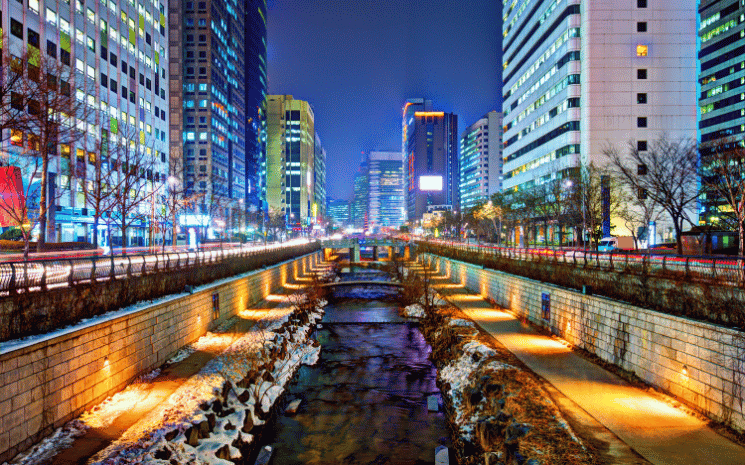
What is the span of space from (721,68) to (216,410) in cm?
12546

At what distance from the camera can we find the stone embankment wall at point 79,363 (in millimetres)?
10000

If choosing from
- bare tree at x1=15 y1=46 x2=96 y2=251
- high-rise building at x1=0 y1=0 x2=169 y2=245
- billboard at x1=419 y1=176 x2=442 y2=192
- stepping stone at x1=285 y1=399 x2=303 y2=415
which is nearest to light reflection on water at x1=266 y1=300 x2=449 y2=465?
stepping stone at x1=285 y1=399 x2=303 y2=415

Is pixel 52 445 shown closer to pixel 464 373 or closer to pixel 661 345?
pixel 464 373

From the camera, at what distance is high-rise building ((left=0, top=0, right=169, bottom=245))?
156 ft

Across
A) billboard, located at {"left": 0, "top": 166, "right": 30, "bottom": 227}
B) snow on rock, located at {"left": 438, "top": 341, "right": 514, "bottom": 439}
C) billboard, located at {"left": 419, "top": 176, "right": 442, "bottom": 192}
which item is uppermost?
billboard, located at {"left": 419, "top": 176, "right": 442, "bottom": 192}

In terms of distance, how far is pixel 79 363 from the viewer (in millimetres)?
12328

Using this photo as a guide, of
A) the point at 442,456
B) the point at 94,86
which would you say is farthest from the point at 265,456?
the point at 94,86

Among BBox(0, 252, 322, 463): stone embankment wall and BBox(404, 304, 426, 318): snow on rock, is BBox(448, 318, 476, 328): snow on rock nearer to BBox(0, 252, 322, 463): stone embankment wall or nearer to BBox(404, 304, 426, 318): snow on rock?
BBox(404, 304, 426, 318): snow on rock

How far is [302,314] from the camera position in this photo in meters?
32.2

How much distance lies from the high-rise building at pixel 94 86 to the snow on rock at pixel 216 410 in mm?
26365

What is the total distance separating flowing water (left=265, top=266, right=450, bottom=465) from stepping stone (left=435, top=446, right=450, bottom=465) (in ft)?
1.17

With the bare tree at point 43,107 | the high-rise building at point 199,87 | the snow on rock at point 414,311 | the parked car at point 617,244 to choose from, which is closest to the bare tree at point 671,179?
the parked car at point 617,244

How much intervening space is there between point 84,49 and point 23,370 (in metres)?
65.4

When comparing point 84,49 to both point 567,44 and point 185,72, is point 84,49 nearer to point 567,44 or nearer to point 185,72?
point 185,72
